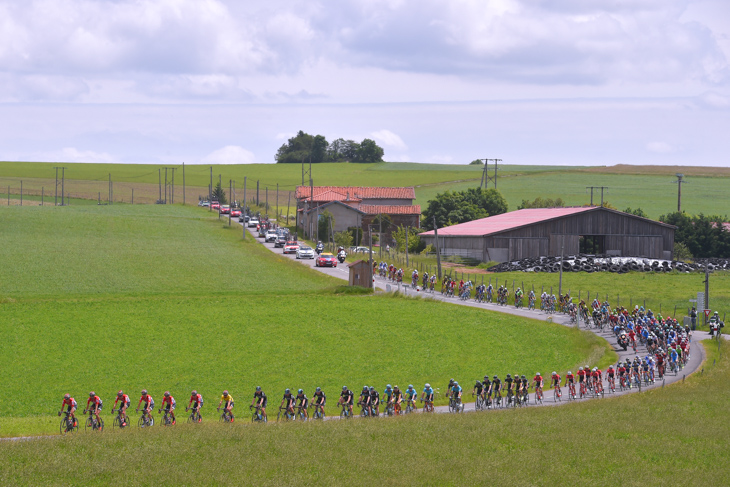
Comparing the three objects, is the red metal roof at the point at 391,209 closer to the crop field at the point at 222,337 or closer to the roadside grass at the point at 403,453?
the crop field at the point at 222,337

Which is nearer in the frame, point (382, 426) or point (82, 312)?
point (382, 426)

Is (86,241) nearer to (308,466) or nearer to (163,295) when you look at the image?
(163,295)

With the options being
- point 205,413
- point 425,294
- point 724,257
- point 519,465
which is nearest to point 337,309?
point 425,294

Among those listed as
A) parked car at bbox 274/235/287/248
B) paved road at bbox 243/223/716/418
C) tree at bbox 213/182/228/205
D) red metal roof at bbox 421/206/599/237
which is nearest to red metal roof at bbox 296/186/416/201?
red metal roof at bbox 421/206/599/237

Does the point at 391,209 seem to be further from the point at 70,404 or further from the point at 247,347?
the point at 70,404

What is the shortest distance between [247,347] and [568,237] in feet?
188

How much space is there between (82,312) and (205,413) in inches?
838

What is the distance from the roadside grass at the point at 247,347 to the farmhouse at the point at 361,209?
200 ft

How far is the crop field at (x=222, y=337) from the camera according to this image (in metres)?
37.0

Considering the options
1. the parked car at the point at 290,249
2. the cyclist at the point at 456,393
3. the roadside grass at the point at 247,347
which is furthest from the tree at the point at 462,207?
the cyclist at the point at 456,393

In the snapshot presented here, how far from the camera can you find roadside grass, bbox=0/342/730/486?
2012 cm

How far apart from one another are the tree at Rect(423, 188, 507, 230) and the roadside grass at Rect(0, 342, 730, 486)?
99196 mm

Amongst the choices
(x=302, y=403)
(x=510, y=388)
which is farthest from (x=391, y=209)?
(x=302, y=403)

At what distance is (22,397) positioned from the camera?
33.5m
